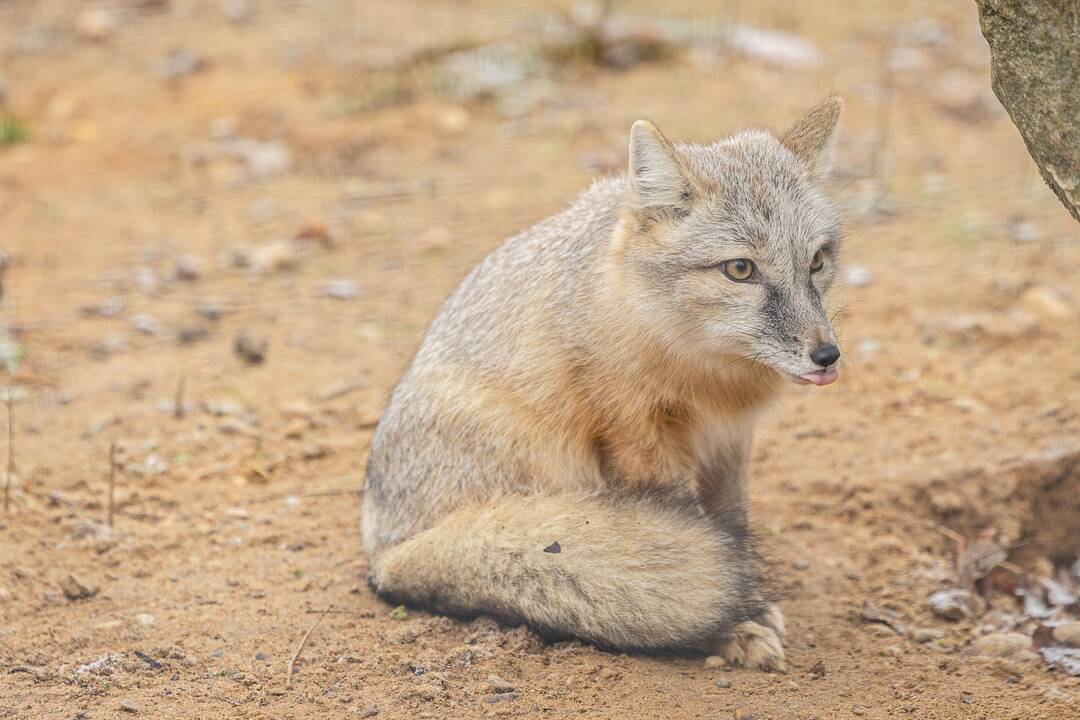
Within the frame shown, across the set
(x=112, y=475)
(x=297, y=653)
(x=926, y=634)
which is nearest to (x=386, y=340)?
(x=112, y=475)

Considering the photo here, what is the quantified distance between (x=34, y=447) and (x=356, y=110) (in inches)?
200

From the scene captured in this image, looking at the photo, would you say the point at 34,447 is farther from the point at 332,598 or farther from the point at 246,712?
the point at 246,712

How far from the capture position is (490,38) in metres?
10.9

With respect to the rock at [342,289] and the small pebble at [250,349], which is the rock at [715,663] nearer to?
the small pebble at [250,349]

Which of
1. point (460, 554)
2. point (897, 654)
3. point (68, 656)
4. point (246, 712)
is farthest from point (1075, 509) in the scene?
point (68, 656)

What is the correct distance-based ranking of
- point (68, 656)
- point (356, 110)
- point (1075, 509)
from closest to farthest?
point (68, 656) < point (1075, 509) < point (356, 110)

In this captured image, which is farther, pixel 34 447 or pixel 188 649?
pixel 34 447

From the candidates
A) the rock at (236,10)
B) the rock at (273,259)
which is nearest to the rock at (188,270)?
the rock at (273,259)

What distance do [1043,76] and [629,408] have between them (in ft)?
6.03

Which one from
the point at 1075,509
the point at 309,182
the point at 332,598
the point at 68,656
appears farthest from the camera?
the point at 309,182

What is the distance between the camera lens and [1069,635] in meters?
4.64

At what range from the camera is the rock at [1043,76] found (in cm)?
362

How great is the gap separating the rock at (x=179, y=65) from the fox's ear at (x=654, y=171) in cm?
750

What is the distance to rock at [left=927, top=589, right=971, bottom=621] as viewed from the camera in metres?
5.01
